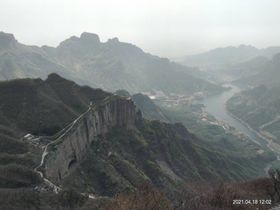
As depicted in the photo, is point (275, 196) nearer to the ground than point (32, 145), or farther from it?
nearer to the ground

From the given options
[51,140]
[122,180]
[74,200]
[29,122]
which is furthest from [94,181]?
[74,200]

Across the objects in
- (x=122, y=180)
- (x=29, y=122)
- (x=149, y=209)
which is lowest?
(x=122, y=180)

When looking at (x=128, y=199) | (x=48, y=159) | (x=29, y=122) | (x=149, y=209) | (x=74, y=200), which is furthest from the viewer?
(x=29, y=122)

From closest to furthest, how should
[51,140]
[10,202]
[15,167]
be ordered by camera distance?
1. [10,202]
2. [15,167]
3. [51,140]

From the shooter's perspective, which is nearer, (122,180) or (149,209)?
(149,209)

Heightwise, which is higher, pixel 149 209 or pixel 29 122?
pixel 29 122

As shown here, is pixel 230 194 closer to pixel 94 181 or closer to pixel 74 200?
pixel 74 200

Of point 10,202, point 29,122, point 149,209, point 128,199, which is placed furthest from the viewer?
point 29,122

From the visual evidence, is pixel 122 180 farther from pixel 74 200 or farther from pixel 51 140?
pixel 74 200

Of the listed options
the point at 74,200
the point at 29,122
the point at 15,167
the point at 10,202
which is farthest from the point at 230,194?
the point at 29,122
